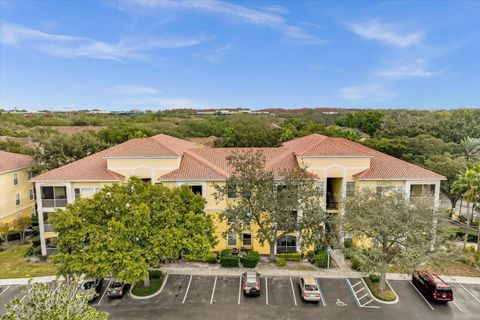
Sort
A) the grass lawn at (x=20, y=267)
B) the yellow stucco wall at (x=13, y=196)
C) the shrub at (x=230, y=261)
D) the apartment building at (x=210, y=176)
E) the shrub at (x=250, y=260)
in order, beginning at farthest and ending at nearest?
the yellow stucco wall at (x=13, y=196) < the apartment building at (x=210, y=176) < the shrub at (x=230, y=261) < the shrub at (x=250, y=260) < the grass lawn at (x=20, y=267)

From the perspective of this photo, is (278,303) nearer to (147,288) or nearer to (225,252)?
(225,252)

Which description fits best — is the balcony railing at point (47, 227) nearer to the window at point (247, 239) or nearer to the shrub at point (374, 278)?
the window at point (247, 239)

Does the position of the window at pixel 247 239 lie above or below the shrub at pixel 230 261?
above

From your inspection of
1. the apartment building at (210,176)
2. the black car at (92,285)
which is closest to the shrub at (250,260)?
the apartment building at (210,176)

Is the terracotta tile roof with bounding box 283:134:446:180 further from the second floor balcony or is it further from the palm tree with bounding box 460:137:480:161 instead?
the palm tree with bounding box 460:137:480:161

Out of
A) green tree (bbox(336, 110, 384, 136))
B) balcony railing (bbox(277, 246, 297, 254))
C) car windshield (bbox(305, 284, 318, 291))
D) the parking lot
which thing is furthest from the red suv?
green tree (bbox(336, 110, 384, 136))

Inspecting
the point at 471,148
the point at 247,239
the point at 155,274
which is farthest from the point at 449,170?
the point at 155,274

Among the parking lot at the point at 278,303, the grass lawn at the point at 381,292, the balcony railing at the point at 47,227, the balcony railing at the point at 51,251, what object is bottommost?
the parking lot at the point at 278,303

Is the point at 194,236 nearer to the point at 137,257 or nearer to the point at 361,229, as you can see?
the point at 137,257
